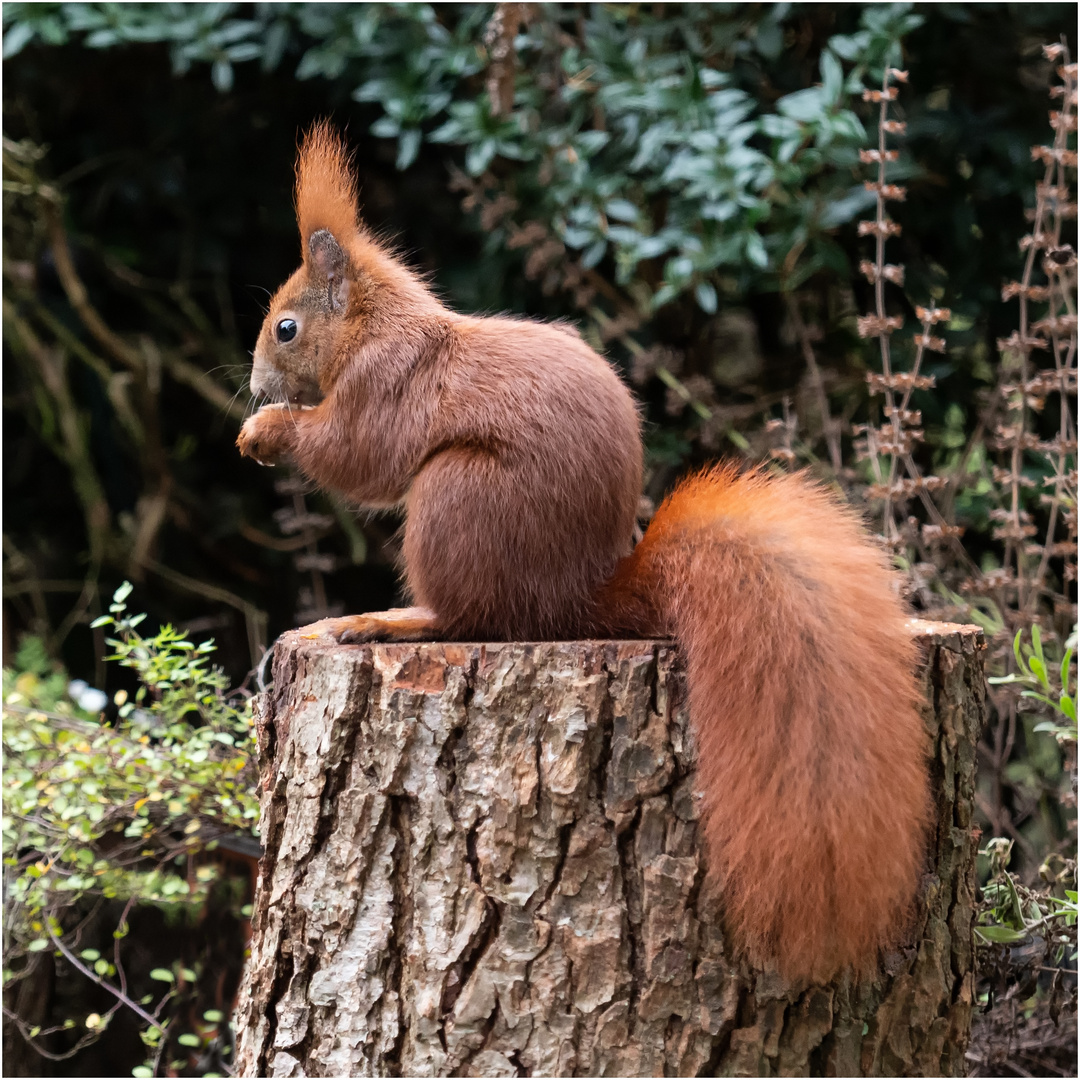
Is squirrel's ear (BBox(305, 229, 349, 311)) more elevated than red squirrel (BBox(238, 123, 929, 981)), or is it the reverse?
squirrel's ear (BBox(305, 229, 349, 311))

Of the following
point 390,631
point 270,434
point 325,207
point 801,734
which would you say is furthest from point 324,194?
point 801,734

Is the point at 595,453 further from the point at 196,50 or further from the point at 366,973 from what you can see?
the point at 196,50

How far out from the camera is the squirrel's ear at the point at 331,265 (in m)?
1.75

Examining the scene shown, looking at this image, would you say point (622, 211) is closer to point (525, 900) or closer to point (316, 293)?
point (316, 293)

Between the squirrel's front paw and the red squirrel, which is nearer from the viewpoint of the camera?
the red squirrel

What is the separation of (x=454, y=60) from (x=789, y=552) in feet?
5.39

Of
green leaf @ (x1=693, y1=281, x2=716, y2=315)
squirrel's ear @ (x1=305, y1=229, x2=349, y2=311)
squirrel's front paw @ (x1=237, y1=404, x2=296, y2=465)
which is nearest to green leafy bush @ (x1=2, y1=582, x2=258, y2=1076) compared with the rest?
squirrel's front paw @ (x1=237, y1=404, x2=296, y2=465)

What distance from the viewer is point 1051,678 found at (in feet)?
7.04

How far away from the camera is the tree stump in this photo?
4.50 ft

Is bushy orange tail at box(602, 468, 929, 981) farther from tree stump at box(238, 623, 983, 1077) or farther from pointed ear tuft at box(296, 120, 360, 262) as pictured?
pointed ear tuft at box(296, 120, 360, 262)

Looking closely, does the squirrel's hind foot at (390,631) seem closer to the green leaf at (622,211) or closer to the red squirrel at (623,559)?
the red squirrel at (623,559)

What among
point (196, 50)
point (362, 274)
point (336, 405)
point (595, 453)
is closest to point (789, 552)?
point (595, 453)

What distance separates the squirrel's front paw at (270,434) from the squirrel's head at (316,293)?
2.4 inches

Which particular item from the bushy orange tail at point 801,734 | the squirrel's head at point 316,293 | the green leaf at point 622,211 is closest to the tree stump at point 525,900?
the bushy orange tail at point 801,734
